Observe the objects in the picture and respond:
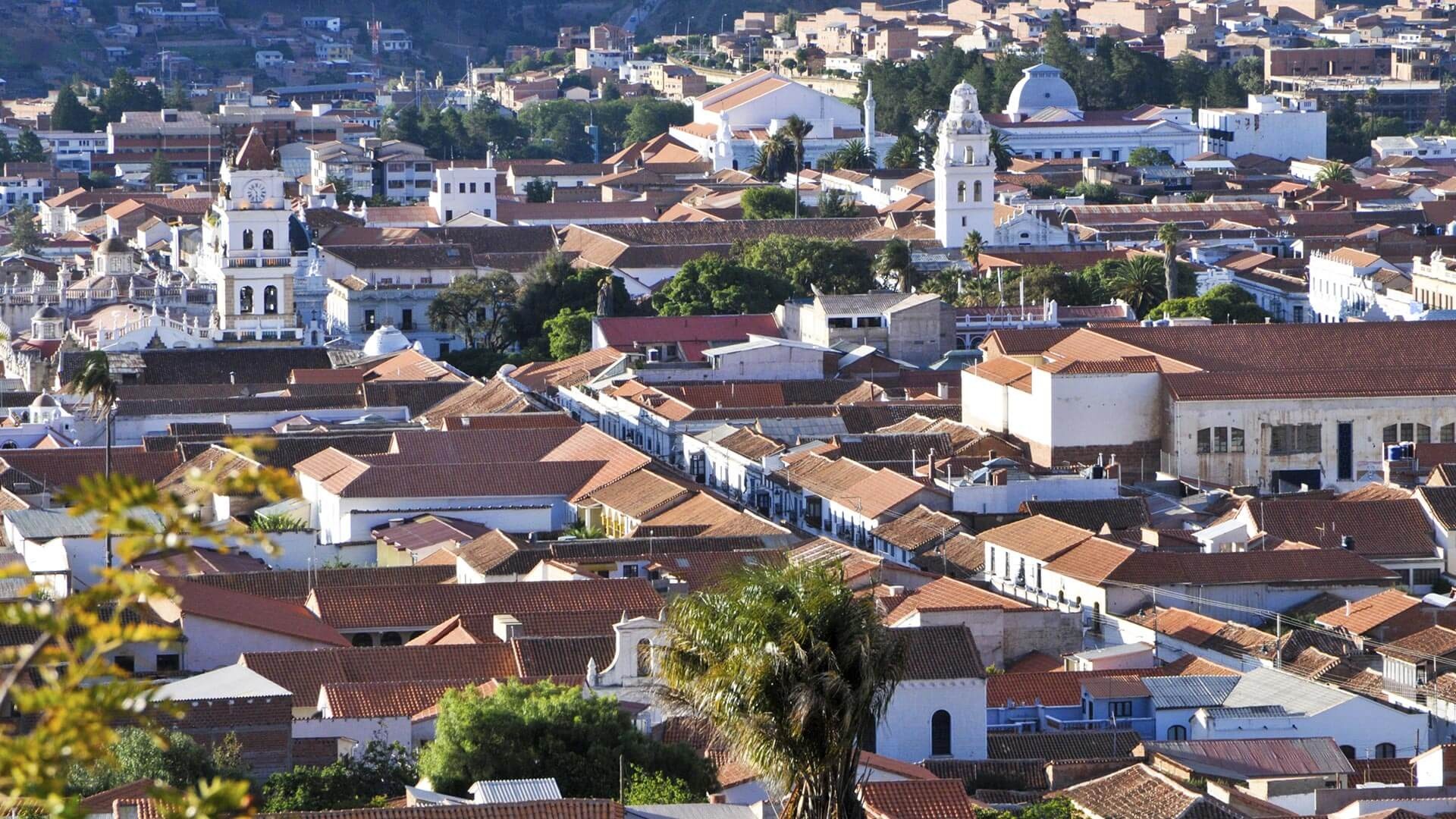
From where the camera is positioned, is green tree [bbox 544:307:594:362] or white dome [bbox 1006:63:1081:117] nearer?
green tree [bbox 544:307:594:362]

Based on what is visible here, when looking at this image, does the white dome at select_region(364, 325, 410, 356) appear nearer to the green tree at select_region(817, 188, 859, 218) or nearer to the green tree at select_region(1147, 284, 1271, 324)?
the green tree at select_region(1147, 284, 1271, 324)

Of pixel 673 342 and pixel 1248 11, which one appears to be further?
pixel 1248 11

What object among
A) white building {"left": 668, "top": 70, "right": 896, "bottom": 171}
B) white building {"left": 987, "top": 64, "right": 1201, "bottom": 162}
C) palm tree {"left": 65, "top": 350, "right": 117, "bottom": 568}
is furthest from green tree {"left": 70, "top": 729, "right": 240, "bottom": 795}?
white building {"left": 987, "top": 64, "right": 1201, "bottom": 162}

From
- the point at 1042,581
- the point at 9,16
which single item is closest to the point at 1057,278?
the point at 1042,581

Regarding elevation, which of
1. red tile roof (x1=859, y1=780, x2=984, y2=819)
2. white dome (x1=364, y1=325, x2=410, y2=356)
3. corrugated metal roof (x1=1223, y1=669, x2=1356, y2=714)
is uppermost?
red tile roof (x1=859, y1=780, x2=984, y2=819)

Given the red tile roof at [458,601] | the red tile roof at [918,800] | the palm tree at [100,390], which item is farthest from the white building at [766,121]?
the red tile roof at [918,800]

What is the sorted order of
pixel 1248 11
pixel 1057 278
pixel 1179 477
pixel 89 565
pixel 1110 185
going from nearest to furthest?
pixel 89 565 < pixel 1179 477 < pixel 1057 278 < pixel 1110 185 < pixel 1248 11

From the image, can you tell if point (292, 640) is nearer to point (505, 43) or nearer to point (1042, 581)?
point (1042, 581)

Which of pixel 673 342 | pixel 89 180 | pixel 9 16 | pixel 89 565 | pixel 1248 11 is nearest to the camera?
pixel 89 565
